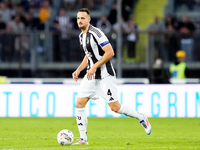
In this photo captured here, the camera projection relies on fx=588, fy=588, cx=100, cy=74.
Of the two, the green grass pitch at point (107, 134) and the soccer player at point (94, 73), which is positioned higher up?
the soccer player at point (94, 73)

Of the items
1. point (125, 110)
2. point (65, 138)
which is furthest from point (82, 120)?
point (125, 110)

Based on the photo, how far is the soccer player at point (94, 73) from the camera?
864 centimetres

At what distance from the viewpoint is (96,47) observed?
347 inches

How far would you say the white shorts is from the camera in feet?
28.9

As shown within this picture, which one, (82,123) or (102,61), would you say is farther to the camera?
(82,123)

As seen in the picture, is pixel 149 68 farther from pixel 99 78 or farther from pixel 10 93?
pixel 99 78

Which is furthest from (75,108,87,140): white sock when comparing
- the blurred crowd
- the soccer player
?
the blurred crowd

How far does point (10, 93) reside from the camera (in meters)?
14.9

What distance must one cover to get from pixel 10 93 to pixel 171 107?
4072 mm

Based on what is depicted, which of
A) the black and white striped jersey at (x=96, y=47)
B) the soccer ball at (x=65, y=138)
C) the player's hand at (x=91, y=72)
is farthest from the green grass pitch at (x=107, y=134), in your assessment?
the black and white striped jersey at (x=96, y=47)

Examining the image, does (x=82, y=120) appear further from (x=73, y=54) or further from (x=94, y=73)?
(x=73, y=54)

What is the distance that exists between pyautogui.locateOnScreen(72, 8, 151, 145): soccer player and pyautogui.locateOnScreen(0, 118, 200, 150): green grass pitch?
1.69ft

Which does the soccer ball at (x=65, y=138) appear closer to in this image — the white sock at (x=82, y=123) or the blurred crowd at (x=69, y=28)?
the white sock at (x=82, y=123)

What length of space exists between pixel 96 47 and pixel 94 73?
401 mm
